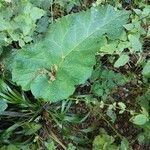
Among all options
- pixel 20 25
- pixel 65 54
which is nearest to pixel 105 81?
pixel 65 54

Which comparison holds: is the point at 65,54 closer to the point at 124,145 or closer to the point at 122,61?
the point at 122,61

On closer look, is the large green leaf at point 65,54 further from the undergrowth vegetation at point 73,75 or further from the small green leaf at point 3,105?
the small green leaf at point 3,105

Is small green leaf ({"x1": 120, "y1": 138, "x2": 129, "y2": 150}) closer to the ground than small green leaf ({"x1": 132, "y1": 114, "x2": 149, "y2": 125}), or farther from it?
closer to the ground

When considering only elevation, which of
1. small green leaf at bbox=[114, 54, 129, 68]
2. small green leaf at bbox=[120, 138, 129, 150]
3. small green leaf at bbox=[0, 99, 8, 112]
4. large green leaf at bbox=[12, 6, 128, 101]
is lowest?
small green leaf at bbox=[120, 138, 129, 150]

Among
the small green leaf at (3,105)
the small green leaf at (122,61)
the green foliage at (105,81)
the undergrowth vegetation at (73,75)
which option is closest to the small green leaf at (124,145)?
the undergrowth vegetation at (73,75)

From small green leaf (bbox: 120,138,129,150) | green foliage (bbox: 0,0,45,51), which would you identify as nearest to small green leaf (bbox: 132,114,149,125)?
small green leaf (bbox: 120,138,129,150)

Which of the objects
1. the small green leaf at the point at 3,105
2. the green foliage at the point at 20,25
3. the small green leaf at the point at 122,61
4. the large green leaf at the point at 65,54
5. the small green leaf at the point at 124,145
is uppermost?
the green foliage at the point at 20,25

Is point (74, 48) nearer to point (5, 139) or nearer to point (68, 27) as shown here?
point (68, 27)

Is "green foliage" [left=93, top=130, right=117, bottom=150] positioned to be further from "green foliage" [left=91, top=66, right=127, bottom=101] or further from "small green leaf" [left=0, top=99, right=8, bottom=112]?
"small green leaf" [left=0, top=99, right=8, bottom=112]
